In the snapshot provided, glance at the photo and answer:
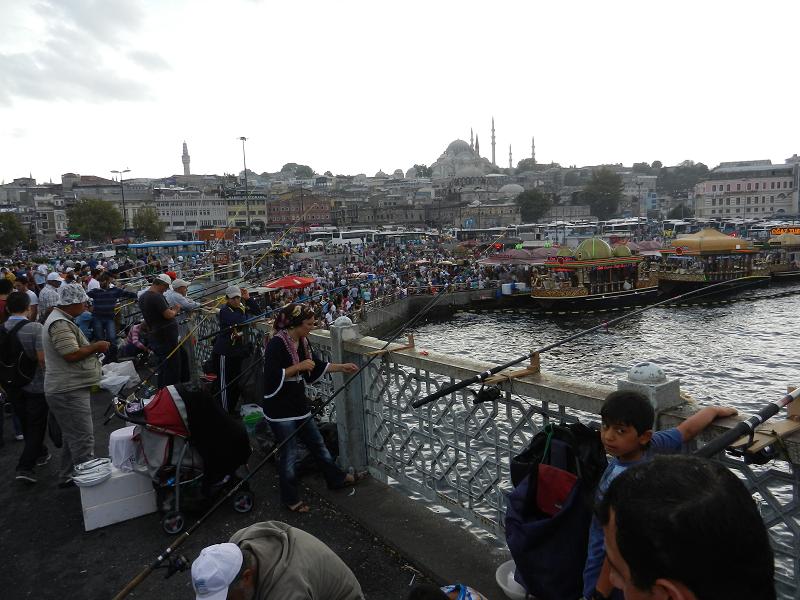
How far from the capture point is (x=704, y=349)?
1994 centimetres

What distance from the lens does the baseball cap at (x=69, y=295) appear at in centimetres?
396

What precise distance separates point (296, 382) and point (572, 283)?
91.6ft

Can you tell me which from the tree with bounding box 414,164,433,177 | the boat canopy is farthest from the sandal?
A: the tree with bounding box 414,164,433,177

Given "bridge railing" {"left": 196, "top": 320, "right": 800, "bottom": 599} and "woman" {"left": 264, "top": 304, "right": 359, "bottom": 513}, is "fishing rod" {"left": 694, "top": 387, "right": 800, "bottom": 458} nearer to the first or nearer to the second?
"bridge railing" {"left": 196, "top": 320, "right": 800, "bottom": 599}

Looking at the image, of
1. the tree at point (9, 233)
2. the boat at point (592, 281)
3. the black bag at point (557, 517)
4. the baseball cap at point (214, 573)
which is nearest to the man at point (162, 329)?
the baseball cap at point (214, 573)

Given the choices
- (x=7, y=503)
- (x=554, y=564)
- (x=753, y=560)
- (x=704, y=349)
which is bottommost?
(x=704, y=349)

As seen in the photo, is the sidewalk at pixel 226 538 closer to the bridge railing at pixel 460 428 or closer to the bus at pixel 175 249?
the bridge railing at pixel 460 428

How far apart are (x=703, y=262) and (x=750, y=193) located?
6904cm

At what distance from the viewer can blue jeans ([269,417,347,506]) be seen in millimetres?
3582

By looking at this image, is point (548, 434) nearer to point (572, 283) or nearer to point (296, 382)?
point (296, 382)

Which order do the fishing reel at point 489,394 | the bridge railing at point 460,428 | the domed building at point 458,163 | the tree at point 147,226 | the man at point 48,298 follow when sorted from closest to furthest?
the bridge railing at point 460,428, the fishing reel at point 489,394, the man at point 48,298, the tree at point 147,226, the domed building at point 458,163

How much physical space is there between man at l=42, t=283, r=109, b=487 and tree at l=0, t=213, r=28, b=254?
208 ft

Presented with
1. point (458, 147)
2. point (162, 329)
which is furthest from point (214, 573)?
point (458, 147)

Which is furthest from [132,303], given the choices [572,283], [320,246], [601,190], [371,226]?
[601,190]
